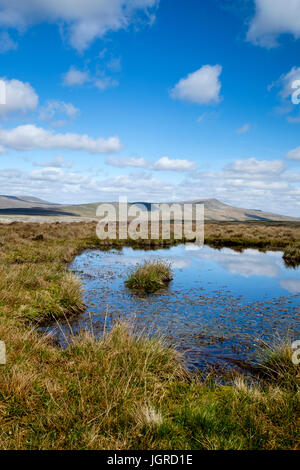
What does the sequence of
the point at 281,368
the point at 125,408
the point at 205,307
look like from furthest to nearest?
1. the point at 205,307
2. the point at 281,368
3. the point at 125,408

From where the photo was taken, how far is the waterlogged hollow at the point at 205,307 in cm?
845

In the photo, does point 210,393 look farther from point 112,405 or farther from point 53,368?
point 53,368

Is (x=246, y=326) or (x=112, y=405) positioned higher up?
(x=112, y=405)

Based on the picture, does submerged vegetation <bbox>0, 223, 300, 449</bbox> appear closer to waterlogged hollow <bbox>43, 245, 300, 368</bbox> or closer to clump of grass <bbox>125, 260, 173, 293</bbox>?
waterlogged hollow <bbox>43, 245, 300, 368</bbox>

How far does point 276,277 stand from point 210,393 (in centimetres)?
1442

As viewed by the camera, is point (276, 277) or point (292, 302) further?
point (276, 277)

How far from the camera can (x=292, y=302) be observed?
42.0 ft

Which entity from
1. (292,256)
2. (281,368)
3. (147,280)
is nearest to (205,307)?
(147,280)

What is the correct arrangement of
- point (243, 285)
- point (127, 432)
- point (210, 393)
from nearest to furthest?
point (127, 432), point (210, 393), point (243, 285)

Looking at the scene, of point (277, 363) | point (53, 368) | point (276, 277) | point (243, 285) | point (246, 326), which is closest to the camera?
point (53, 368)

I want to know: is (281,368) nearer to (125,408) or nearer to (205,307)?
(125,408)

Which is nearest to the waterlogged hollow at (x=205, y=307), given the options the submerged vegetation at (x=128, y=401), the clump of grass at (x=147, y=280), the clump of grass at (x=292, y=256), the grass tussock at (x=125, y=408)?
the clump of grass at (x=147, y=280)

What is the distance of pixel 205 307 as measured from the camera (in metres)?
11.8
